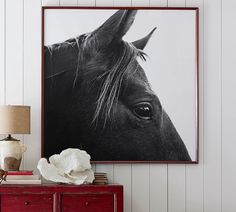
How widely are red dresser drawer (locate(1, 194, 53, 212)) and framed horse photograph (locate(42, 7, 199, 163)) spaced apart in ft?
1.54

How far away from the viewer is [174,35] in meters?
3.66

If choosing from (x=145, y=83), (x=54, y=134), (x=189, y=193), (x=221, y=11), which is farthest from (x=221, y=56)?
(x=54, y=134)

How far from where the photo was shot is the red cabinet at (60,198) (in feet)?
10.4

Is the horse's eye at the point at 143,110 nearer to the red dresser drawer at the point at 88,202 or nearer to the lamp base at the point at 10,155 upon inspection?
the red dresser drawer at the point at 88,202

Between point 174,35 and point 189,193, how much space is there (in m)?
1.06

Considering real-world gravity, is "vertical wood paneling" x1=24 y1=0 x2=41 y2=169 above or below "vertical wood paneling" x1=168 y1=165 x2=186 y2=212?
above

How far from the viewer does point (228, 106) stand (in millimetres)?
3684

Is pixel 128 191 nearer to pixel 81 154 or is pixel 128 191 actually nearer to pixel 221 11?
pixel 81 154

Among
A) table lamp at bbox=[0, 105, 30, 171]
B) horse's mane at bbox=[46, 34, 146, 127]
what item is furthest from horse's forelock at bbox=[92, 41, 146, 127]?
table lamp at bbox=[0, 105, 30, 171]

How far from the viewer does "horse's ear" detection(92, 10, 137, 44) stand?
3643 mm

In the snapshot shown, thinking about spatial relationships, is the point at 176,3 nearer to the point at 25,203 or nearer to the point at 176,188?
the point at 176,188

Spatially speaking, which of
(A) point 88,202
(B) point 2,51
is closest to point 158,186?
(A) point 88,202

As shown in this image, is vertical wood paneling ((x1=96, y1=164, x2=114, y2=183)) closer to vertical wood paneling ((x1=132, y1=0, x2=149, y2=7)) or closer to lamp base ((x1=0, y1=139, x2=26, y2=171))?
lamp base ((x1=0, y1=139, x2=26, y2=171))

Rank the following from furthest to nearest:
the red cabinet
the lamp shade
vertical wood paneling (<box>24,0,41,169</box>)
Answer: vertical wood paneling (<box>24,0,41,169</box>) → the lamp shade → the red cabinet
